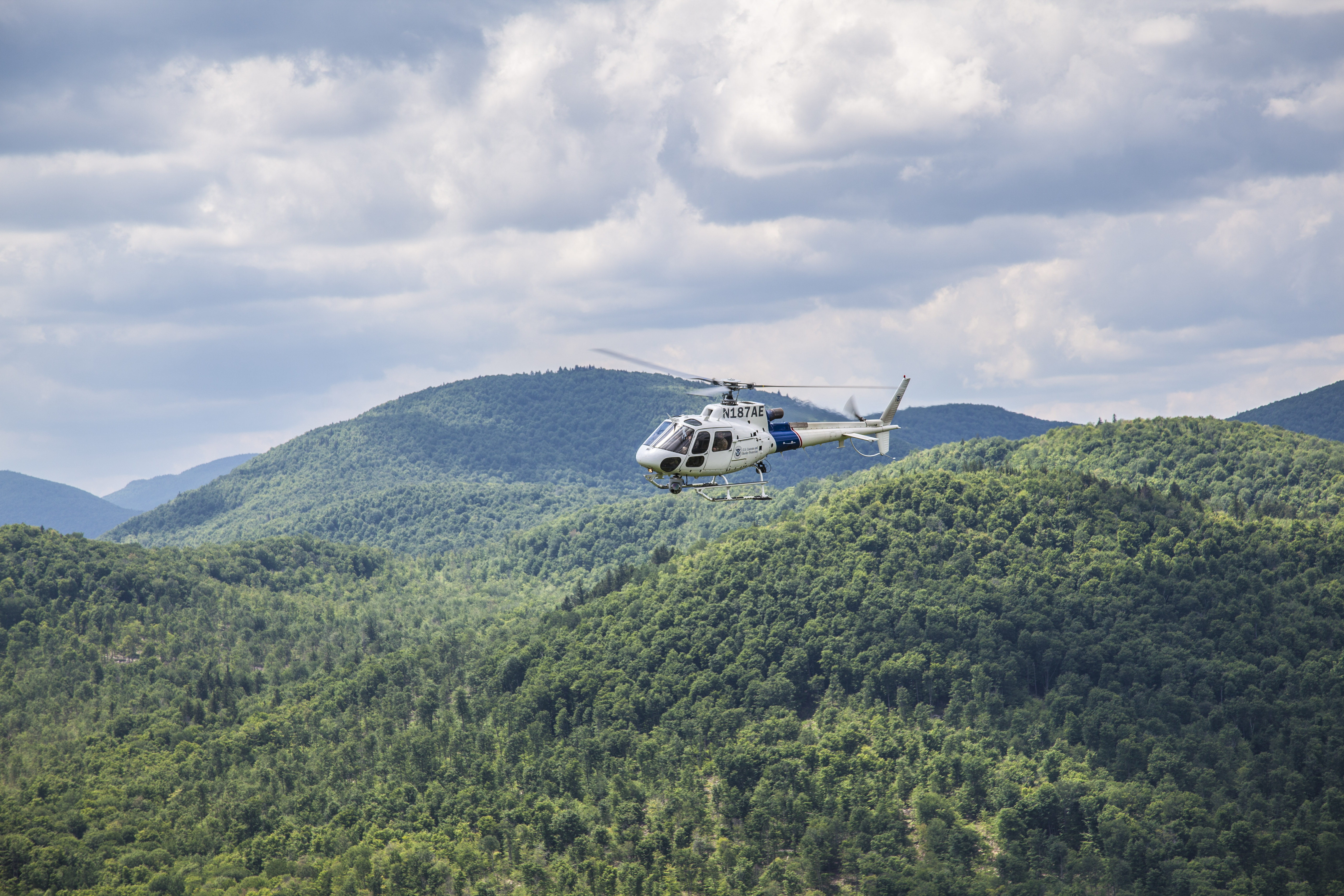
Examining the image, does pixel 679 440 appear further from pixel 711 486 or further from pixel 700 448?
pixel 711 486

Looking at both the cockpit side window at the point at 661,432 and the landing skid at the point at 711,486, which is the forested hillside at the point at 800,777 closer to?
the landing skid at the point at 711,486

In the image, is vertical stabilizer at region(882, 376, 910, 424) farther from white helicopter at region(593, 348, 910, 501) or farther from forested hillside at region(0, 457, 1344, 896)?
forested hillside at region(0, 457, 1344, 896)

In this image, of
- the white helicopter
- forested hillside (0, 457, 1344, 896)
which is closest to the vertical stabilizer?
the white helicopter

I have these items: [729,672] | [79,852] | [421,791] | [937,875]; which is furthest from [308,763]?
[937,875]

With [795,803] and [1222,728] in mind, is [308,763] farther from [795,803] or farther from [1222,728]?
[1222,728]

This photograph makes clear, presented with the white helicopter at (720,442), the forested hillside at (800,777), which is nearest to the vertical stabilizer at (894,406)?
the white helicopter at (720,442)
